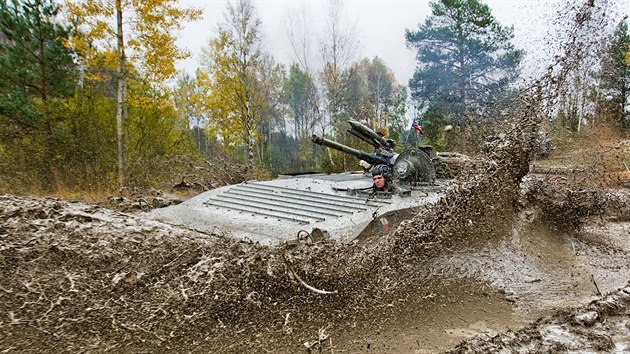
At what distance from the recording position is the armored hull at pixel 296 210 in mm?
4965

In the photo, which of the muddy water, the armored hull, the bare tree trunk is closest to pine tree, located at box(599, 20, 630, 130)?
the muddy water

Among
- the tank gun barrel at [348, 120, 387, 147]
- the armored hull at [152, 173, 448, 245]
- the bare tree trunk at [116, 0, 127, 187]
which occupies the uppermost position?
the bare tree trunk at [116, 0, 127, 187]

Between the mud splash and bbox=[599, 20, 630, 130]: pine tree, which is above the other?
bbox=[599, 20, 630, 130]: pine tree

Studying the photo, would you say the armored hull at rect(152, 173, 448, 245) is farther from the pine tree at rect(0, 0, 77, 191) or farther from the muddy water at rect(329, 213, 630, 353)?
the pine tree at rect(0, 0, 77, 191)

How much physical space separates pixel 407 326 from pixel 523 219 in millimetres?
4009

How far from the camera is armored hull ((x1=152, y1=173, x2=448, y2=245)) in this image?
496 centimetres

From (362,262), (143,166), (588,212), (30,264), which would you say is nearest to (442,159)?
(588,212)

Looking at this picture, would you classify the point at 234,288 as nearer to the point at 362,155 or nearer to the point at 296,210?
the point at 296,210

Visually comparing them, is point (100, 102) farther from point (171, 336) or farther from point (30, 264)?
point (171, 336)

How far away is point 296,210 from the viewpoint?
5570 mm

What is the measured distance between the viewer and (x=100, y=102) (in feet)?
39.0

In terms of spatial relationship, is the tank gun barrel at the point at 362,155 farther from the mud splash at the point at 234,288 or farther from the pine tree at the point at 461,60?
the pine tree at the point at 461,60

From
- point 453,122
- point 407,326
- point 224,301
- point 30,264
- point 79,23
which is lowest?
point 407,326

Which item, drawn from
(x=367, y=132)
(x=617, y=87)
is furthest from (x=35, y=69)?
(x=617, y=87)
